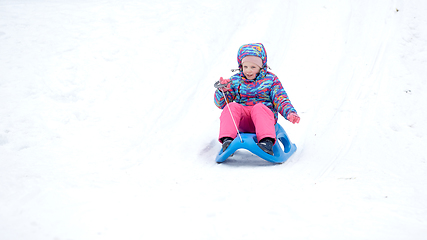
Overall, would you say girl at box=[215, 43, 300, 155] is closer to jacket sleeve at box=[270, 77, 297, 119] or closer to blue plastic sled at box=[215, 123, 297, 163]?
jacket sleeve at box=[270, 77, 297, 119]

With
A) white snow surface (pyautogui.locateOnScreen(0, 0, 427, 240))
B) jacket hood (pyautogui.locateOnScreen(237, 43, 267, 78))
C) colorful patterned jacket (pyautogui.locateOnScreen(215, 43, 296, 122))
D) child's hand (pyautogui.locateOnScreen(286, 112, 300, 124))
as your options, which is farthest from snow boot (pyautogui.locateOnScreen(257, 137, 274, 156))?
jacket hood (pyautogui.locateOnScreen(237, 43, 267, 78))

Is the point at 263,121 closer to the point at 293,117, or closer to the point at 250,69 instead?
the point at 293,117

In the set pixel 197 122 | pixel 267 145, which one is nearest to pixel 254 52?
pixel 267 145

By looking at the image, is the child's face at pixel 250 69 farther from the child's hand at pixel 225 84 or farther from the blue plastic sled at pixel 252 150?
the blue plastic sled at pixel 252 150

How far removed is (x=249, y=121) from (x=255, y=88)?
1.10ft

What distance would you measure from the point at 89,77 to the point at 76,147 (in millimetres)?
1617

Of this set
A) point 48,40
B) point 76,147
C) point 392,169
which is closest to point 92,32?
point 48,40

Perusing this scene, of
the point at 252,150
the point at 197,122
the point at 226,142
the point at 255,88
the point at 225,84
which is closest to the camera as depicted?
the point at 252,150

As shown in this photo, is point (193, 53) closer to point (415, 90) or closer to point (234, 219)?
point (415, 90)

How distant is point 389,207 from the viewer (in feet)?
6.61

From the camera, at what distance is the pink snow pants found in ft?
10.1

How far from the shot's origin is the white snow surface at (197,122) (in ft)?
6.21

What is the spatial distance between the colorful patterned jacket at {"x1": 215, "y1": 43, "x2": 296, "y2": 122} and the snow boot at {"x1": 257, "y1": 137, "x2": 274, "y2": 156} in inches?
17.3

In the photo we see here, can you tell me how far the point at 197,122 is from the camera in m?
4.25
